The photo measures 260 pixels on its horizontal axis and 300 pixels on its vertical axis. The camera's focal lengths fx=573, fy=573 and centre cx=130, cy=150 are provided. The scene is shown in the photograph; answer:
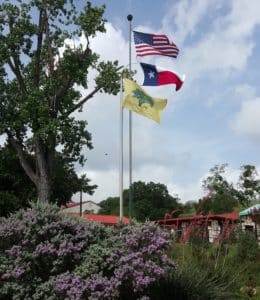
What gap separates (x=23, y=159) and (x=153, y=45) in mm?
10311

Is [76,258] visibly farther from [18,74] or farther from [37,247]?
[18,74]

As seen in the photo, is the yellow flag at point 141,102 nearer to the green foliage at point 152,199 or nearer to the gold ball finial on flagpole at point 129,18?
the gold ball finial on flagpole at point 129,18

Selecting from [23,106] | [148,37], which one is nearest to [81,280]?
[148,37]

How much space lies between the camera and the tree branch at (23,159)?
26.9 meters

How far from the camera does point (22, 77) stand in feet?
94.2

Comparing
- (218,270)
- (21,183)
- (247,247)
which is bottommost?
(218,270)

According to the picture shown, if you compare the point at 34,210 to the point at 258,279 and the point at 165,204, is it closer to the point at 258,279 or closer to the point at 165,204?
the point at 258,279

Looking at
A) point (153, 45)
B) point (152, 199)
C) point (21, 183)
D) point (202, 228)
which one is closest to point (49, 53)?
point (153, 45)

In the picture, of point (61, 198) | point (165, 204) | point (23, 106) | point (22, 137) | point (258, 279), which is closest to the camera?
point (258, 279)

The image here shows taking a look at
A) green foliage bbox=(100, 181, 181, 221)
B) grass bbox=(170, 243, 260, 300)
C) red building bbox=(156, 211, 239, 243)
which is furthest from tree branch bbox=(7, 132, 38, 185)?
green foliage bbox=(100, 181, 181, 221)

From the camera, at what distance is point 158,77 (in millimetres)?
19516

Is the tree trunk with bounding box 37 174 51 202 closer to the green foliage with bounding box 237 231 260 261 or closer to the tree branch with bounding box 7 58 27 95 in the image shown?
the tree branch with bounding box 7 58 27 95

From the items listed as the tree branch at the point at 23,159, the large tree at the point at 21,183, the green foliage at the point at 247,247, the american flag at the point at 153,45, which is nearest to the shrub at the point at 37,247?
the green foliage at the point at 247,247

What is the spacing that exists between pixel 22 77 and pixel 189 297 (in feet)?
72.1
